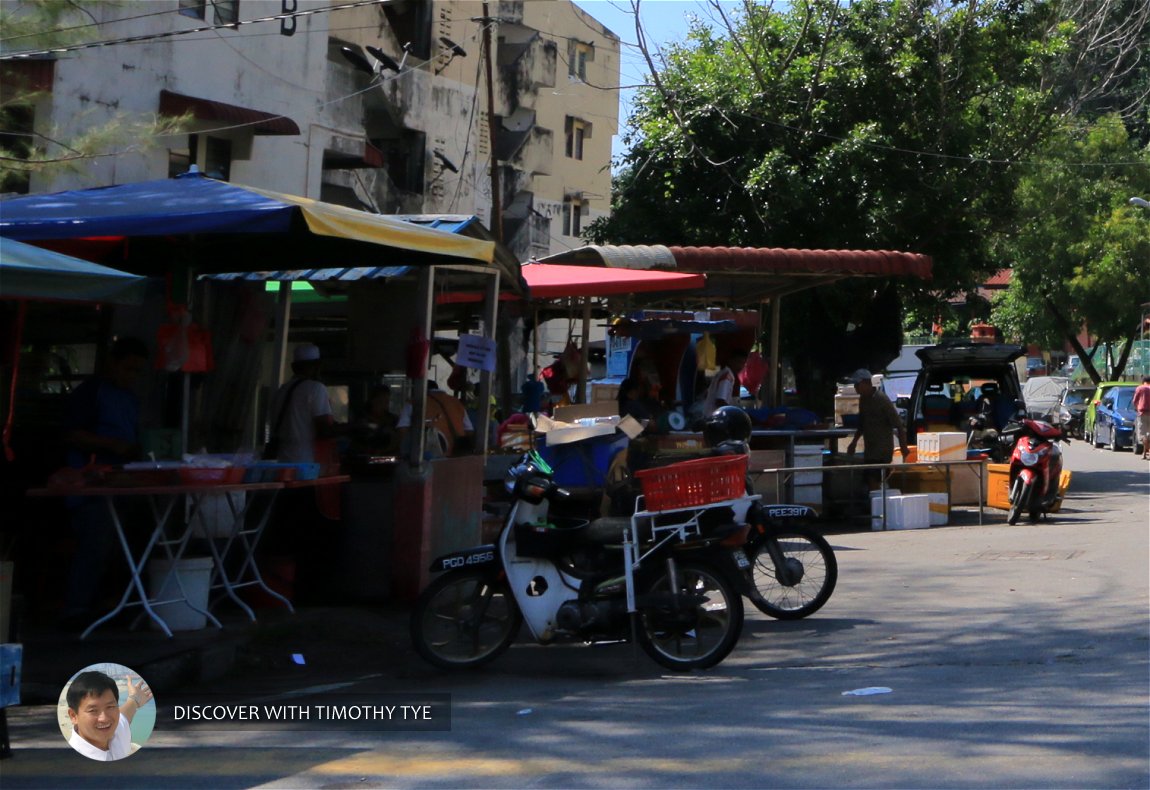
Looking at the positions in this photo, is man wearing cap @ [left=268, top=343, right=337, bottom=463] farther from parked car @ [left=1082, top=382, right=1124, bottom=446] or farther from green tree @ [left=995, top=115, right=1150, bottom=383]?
green tree @ [left=995, top=115, right=1150, bottom=383]

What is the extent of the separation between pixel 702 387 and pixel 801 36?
897cm

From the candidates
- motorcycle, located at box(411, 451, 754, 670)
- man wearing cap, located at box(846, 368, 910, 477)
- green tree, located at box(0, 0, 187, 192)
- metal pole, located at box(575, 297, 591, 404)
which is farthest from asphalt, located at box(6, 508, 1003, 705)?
man wearing cap, located at box(846, 368, 910, 477)

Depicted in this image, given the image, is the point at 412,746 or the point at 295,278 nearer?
the point at 412,746

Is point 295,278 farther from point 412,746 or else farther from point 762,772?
point 762,772

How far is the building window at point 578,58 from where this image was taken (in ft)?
146

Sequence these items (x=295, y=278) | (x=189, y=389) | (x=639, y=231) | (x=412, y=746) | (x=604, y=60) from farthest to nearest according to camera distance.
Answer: (x=604, y=60), (x=639, y=231), (x=295, y=278), (x=189, y=389), (x=412, y=746)

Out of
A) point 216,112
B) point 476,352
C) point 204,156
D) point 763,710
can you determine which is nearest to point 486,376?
point 476,352

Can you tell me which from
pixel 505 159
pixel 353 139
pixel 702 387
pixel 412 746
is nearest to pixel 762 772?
pixel 412 746

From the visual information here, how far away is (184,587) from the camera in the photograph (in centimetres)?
827

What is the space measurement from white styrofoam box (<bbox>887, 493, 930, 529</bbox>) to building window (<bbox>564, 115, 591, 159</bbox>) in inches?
1263

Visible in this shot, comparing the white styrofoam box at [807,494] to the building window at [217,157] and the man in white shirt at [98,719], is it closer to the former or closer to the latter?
the man in white shirt at [98,719]

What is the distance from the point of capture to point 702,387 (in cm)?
1548

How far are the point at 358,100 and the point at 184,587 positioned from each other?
1887 cm

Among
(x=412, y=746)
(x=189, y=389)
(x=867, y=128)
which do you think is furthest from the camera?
(x=867, y=128)
